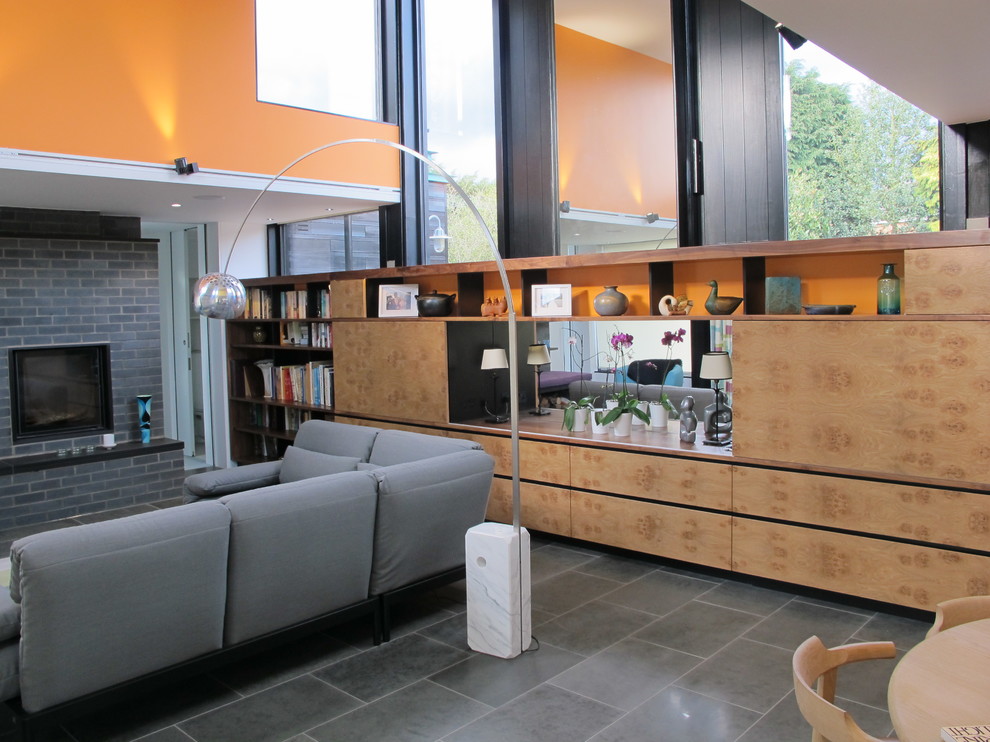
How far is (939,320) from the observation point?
3973mm

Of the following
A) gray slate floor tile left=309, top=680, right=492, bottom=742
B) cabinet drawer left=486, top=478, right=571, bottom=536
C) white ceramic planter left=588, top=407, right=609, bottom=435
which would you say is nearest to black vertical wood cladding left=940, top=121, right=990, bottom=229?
white ceramic planter left=588, top=407, right=609, bottom=435

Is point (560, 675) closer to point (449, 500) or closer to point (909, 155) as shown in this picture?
point (449, 500)

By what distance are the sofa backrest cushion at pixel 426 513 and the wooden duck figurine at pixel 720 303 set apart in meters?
Result: 1.63

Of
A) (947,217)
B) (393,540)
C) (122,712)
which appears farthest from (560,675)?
(947,217)

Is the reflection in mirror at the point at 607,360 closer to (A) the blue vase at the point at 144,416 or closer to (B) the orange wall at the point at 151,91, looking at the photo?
(B) the orange wall at the point at 151,91

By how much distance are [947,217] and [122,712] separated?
15.8 ft

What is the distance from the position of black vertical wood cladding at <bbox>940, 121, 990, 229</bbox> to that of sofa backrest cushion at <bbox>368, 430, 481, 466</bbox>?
293 cm

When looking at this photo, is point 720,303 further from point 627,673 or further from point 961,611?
point 961,611

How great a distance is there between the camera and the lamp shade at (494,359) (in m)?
6.27

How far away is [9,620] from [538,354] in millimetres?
4290

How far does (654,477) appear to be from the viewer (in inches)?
201

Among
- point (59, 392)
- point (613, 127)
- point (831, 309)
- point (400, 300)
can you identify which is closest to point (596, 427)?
point (831, 309)

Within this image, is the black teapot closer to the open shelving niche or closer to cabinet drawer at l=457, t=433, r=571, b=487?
cabinet drawer at l=457, t=433, r=571, b=487

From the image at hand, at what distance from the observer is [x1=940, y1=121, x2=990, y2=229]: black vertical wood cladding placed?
4344 mm
